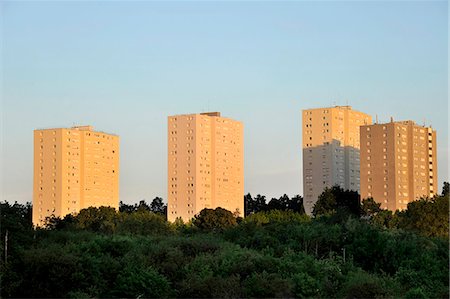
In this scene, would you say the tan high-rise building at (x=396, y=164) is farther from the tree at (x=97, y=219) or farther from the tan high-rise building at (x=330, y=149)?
the tree at (x=97, y=219)

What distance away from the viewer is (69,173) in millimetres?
106812

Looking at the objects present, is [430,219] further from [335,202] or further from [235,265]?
[335,202]

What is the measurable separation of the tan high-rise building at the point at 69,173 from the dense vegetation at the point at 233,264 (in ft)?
209

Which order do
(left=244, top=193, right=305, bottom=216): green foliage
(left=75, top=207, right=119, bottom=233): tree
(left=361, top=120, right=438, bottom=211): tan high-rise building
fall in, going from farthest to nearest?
(left=244, top=193, right=305, bottom=216): green foliage → (left=361, top=120, right=438, bottom=211): tan high-rise building → (left=75, top=207, right=119, bottom=233): tree

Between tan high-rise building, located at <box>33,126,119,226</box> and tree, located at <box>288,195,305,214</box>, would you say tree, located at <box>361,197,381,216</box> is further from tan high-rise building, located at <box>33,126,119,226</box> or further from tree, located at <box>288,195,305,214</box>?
tan high-rise building, located at <box>33,126,119,226</box>

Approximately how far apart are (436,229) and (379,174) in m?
40.4

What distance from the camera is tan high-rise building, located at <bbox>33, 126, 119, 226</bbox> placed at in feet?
347

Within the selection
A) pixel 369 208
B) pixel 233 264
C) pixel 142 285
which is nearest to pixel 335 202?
pixel 369 208

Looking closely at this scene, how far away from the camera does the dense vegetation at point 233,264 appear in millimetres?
32250

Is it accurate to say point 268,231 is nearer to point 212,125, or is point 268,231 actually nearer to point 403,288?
point 403,288

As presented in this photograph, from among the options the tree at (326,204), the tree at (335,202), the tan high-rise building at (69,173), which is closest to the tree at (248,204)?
the tan high-rise building at (69,173)

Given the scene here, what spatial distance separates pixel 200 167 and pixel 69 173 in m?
15.8

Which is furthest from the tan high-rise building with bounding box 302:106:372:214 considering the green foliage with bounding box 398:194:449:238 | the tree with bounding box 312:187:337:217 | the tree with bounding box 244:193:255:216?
the green foliage with bounding box 398:194:449:238

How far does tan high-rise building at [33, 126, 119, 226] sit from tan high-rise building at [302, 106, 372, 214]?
24.9 meters
